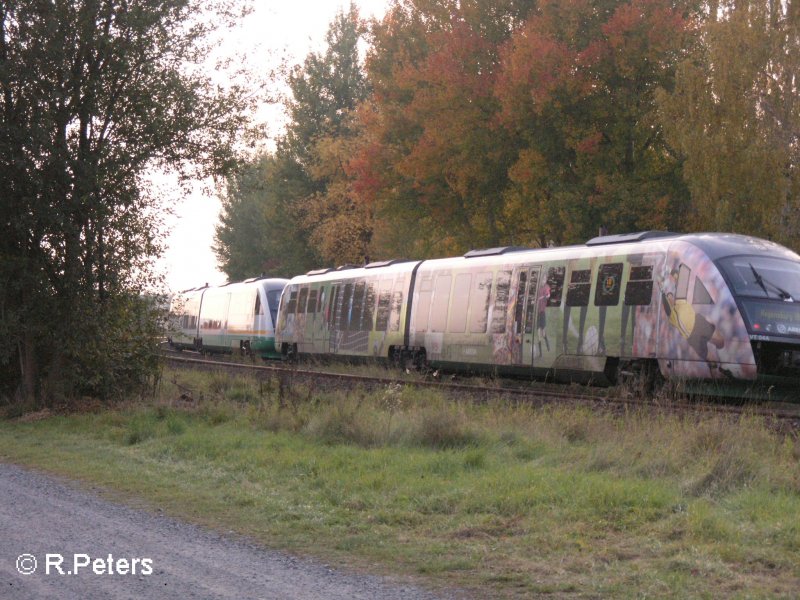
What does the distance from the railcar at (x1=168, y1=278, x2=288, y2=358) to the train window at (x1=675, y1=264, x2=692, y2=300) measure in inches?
836

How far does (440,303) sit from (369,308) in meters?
4.54

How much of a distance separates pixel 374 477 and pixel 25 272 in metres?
10.9

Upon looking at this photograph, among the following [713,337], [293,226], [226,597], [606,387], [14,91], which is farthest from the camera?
[293,226]

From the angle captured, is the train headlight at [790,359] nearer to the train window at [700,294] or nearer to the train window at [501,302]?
the train window at [700,294]

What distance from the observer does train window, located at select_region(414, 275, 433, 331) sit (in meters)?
27.6

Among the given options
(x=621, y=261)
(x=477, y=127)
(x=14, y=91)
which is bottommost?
(x=621, y=261)

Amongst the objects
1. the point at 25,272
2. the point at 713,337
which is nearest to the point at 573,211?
the point at 713,337

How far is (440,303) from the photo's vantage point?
2698 cm

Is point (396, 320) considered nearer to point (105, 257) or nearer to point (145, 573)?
point (105, 257)

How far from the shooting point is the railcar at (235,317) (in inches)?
1646

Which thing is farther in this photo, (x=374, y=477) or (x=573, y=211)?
(x=573, y=211)

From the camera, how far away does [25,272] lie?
20.1m

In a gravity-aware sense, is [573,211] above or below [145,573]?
above

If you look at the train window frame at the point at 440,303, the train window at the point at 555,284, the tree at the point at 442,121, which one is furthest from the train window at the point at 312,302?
the train window at the point at 555,284
